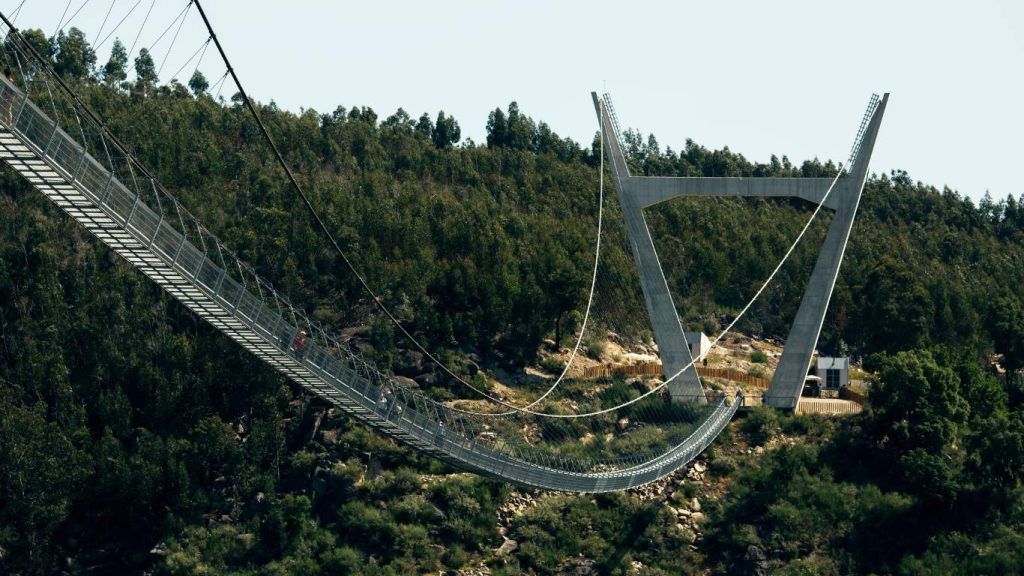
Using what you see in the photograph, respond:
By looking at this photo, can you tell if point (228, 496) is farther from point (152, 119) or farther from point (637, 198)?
point (152, 119)

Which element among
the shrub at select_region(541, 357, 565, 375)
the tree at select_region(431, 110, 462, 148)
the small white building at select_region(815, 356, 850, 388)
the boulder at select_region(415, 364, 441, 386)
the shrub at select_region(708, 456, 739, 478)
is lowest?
the shrub at select_region(708, 456, 739, 478)

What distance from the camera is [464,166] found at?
269ft

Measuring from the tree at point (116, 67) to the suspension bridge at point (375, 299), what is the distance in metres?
19.7

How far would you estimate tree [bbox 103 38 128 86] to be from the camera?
88.4m

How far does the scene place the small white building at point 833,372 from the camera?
6075 centimetres

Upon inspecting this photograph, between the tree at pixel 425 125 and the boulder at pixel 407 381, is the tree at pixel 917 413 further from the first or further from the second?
the tree at pixel 425 125

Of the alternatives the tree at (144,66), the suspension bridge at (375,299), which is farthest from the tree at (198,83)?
the suspension bridge at (375,299)

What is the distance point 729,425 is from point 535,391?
6.61 metres

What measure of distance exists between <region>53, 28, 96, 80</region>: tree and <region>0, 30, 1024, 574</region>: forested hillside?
1384cm

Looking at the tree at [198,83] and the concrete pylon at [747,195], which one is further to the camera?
the tree at [198,83]

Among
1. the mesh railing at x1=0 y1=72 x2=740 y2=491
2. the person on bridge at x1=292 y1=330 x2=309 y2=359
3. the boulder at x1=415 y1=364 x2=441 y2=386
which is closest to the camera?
the mesh railing at x1=0 y1=72 x2=740 y2=491

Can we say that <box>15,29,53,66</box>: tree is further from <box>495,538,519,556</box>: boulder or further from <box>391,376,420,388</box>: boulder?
<box>495,538,519,556</box>: boulder

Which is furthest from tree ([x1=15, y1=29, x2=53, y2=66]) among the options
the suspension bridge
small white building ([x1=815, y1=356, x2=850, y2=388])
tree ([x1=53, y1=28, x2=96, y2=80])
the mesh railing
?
small white building ([x1=815, y1=356, x2=850, y2=388])

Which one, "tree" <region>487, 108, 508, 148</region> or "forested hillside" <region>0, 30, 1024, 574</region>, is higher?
"tree" <region>487, 108, 508, 148</region>
